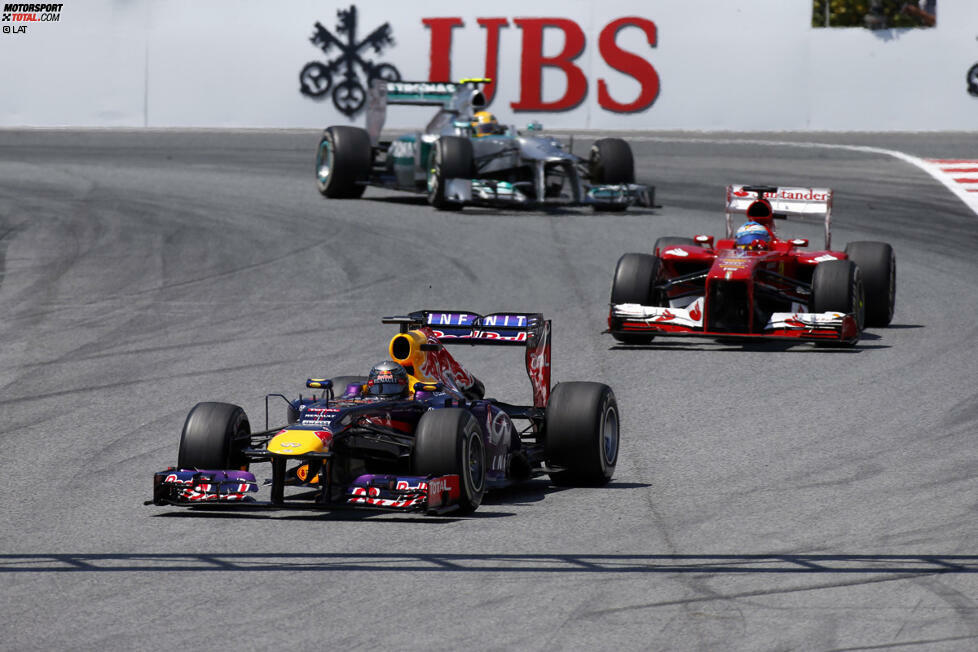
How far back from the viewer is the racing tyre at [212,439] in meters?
9.90

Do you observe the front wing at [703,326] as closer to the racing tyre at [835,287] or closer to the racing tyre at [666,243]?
the racing tyre at [835,287]

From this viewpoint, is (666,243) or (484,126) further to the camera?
(484,126)

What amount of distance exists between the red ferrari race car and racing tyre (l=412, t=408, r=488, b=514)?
7.55m

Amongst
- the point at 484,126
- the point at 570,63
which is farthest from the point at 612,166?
the point at 570,63

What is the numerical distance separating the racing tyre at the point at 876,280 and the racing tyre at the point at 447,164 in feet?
29.7

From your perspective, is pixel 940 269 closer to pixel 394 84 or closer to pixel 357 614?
pixel 394 84

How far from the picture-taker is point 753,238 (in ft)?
58.9

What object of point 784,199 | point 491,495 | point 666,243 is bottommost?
point 491,495

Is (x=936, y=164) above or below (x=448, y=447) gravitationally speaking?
above

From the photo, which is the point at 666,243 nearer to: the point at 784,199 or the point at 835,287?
the point at 784,199

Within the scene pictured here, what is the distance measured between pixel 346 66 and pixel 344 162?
15.4 meters

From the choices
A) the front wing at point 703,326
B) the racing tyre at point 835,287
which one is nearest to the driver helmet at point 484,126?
the front wing at point 703,326

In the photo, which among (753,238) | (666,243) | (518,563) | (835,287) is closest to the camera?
(518,563)

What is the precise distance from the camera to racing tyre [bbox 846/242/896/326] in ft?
60.1
